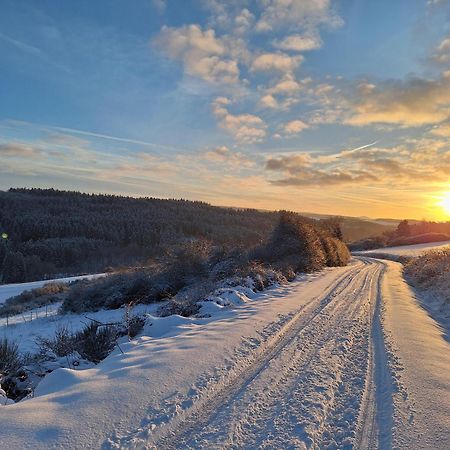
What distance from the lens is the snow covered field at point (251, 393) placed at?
383 centimetres

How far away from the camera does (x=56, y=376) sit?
17.8 feet

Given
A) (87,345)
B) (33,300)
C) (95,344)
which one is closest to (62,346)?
(87,345)

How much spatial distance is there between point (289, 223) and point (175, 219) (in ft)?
303

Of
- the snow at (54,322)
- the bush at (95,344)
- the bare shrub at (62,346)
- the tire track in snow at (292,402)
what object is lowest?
the snow at (54,322)

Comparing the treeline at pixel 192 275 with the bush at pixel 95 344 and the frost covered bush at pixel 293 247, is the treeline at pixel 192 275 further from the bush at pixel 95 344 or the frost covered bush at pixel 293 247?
the bush at pixel 95 344

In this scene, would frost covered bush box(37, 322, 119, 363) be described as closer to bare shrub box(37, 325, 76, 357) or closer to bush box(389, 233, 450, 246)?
bare shrub box(37, 325, 76, 357)

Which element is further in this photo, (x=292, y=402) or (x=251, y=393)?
(x=251, y=393)

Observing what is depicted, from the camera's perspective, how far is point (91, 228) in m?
99.0

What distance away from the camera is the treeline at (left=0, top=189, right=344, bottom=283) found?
78188 millimetres

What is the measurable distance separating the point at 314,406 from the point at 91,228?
100620 mm

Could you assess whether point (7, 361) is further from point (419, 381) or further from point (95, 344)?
point (419, 381)

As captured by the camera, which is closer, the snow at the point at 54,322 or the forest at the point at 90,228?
the snow at the point at 54,322

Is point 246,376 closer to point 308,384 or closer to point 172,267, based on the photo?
point 308,384

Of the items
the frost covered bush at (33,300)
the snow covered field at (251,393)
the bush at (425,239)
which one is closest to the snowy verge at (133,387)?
the snow covered field at (251,393)
